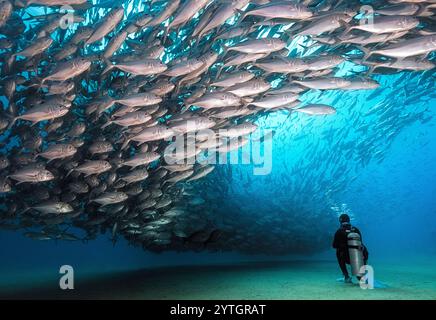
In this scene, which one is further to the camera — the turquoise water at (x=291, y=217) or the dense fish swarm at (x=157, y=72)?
the turquoise water at (x=291, y=217)

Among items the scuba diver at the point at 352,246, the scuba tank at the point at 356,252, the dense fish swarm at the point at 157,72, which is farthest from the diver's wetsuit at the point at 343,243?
the dense fish swarm at the point at 157,72

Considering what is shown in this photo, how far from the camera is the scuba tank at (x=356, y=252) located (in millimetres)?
6666

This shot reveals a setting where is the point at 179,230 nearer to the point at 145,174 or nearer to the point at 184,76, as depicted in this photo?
the point at 145,174

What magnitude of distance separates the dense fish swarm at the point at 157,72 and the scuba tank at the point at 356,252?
279 centimetres

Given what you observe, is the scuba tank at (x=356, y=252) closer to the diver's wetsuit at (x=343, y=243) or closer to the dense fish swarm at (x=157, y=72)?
the diver's wetsuit at (x=343, y=243)

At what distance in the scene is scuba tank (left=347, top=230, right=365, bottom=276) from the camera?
6666 millimetres

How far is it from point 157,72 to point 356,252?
5.51 m

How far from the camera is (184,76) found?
558 cm

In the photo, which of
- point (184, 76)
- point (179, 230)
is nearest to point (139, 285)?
point (179, 230)

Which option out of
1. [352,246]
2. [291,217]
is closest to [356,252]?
[352,246]

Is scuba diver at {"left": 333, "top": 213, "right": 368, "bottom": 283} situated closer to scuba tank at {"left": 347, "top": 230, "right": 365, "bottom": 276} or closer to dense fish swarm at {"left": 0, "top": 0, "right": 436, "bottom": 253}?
scuba tank at {"left": 347, "top": 230, "right": 365, "bottom": 276}

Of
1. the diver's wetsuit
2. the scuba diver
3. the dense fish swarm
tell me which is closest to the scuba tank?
the scuba diver

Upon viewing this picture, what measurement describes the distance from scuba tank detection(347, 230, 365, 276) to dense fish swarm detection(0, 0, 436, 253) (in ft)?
9.16

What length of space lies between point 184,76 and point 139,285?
587cm
